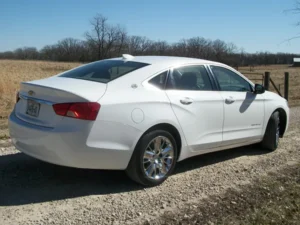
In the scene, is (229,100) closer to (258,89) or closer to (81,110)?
(258,89)

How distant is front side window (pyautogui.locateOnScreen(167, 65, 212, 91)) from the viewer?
454cm

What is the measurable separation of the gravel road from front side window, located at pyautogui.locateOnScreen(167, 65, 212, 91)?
3.72 ft

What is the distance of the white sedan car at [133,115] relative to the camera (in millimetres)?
3688

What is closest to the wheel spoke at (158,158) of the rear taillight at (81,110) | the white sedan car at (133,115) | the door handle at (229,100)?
the white sedan car at (133,115)

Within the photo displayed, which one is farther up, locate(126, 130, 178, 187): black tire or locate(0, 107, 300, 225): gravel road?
locate(126, 130, 178, 187): black tire

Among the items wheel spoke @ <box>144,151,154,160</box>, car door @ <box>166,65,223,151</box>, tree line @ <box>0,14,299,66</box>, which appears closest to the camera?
wheel spoke @ <box>144,151,154,160</box>

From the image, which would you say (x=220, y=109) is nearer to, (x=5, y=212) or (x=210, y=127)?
(x=210, y=127)

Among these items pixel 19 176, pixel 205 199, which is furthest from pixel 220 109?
pixel 19 176

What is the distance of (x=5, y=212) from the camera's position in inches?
134

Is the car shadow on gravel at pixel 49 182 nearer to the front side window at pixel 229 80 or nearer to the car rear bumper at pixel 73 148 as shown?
the car rear bumper at pixel 73 148

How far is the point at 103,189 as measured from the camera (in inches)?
→ 161

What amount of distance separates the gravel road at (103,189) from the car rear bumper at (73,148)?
0.38m

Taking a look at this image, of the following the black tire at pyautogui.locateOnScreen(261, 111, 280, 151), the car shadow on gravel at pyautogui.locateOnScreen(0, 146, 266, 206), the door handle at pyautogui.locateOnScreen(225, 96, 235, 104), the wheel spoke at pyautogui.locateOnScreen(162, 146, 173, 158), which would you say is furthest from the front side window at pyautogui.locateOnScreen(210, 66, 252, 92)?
the wheel spoke at pyautogui.locateOnScreen(162, 146, 173, 158)

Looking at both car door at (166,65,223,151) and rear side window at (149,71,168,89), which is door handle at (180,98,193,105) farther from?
rear side window at (149,71,168,89)
